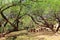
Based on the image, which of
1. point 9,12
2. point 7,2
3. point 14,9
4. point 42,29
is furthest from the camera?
point 42,29

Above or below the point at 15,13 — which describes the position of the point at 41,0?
above

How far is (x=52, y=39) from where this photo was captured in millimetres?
14133

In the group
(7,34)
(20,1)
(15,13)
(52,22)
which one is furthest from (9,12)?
(52,22)

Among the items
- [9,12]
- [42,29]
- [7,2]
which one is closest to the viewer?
[7,2]

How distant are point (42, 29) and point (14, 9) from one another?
25.8 feet

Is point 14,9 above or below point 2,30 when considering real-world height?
above

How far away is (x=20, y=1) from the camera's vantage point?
36.1 ft

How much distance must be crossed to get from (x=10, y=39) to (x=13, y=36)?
90 cm

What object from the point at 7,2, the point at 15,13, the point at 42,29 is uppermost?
the point at 7,2

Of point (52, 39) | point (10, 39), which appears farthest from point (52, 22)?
point (10, 39)

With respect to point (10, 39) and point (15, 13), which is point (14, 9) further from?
point (10, 39)

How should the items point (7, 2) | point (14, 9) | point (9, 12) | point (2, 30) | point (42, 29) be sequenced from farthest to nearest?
point (42, 29) → point (2, 30) → point (9, 12) → point (14, 9) → point (7, 2)

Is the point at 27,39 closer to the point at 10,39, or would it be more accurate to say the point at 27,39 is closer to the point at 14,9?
the point at 10,39

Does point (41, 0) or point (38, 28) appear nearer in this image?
point (41, 0)
